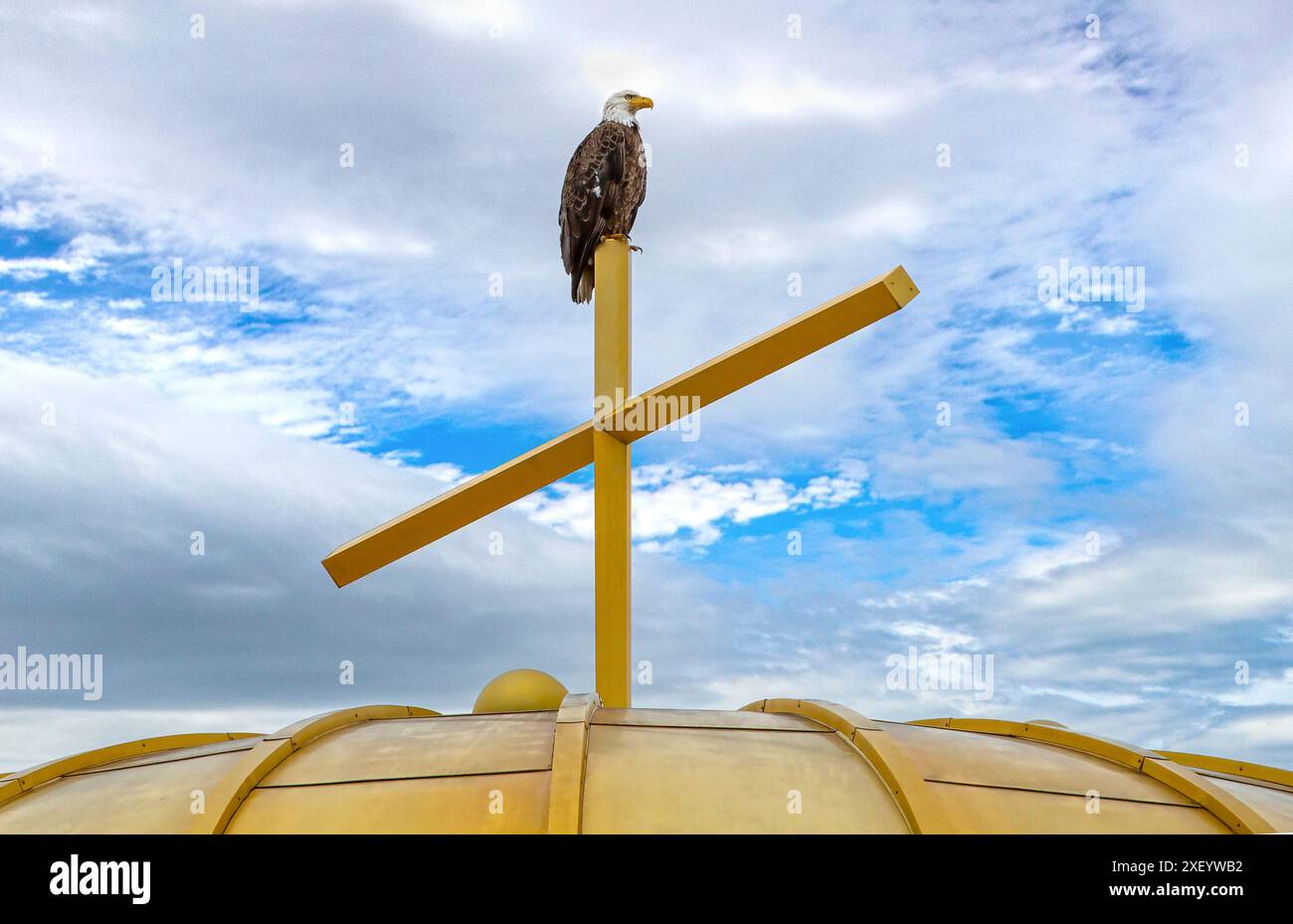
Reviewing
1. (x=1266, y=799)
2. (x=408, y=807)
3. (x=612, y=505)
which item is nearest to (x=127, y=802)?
(x=408, y=807)

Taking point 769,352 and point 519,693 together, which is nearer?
point 519,693

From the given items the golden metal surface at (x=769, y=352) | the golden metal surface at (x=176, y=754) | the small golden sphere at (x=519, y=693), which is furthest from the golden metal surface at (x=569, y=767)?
the golden metal surface at (x=769, y=352)

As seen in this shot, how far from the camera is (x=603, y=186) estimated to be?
12.9m

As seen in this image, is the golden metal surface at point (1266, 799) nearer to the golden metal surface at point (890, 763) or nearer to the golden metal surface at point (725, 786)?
the golden metal surface at point (890, 763)

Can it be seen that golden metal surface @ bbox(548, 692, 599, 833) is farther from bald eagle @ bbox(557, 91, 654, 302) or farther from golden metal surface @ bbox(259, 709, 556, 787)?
bald eagle @ bbox(557, 91, 654, 302)

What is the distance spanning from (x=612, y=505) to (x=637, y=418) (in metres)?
0.96

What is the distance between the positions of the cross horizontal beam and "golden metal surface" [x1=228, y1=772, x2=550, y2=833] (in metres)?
3.77

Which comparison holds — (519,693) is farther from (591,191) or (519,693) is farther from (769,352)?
(591,191)

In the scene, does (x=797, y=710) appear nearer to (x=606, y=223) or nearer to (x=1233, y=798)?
(x=1233, y=798)

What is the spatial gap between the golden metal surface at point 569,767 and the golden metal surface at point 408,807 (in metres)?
0.13

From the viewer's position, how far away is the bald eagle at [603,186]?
13.0 meters
